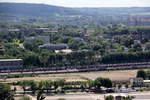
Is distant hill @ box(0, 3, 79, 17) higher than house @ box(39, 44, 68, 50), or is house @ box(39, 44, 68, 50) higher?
house @ box(39, 44, 68, 50)

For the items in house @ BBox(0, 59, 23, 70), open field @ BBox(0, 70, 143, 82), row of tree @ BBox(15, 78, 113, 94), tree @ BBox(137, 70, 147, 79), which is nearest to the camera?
row of tree @ BBox(15, 78, 113, 94)

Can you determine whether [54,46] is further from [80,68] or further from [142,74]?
[142,74]

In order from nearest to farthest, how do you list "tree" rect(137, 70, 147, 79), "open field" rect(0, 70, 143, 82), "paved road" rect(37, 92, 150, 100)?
"paved road" rect(37, 92, 150, 100) < "tree" rect(137, 70, 147, 79) < "open field" rect(0, 70, 143, 82)

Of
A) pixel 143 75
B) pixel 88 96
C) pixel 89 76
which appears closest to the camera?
pixel 88 96

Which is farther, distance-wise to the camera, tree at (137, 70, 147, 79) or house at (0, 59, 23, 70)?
house at (0, 59, 23, 70)

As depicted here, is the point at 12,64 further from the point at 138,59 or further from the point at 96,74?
the point at 138,59

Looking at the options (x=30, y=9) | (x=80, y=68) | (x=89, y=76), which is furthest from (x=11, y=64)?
(x=30, y=9)

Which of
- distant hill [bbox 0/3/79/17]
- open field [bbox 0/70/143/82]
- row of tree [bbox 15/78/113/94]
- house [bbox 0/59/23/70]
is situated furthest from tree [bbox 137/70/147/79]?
distant hill [bbox 0/3/79/17]

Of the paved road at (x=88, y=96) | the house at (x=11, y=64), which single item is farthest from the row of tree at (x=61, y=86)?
the house at (x=11, y=64)

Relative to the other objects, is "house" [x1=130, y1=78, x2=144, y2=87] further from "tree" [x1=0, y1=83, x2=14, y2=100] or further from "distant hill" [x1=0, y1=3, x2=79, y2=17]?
"distant hill" [x1=0, y1=3, x2=79, y2=17]

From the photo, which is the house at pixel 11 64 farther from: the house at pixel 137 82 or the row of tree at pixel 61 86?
the house at pixel 137 82

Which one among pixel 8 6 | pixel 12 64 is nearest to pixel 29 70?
pixel 12 64

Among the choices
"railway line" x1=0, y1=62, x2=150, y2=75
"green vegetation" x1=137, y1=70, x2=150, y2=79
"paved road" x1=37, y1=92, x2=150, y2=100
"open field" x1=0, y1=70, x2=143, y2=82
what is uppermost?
"paved road" x1=37, y1=92, x2=150, y2=100

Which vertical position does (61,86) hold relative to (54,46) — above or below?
above
